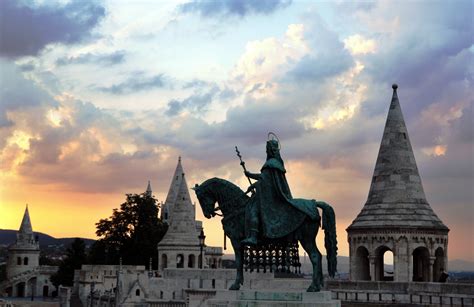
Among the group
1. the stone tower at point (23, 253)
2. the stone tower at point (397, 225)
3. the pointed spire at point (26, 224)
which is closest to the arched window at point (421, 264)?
the stone tower at point (397, 225)

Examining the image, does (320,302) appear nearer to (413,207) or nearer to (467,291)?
(467,291)

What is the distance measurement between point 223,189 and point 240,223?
1.02 m

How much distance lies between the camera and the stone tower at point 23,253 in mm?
90938

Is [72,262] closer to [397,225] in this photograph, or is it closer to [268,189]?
[397,225]

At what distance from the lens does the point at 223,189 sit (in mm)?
23922

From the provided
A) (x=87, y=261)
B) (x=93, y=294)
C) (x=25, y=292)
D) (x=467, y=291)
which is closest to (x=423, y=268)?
(x=467, y=291)

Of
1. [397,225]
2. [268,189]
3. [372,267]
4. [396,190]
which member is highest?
[396,190]

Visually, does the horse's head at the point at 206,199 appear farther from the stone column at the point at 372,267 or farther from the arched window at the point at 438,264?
the arched window at the point at 438,264

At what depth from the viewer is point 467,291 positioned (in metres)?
27.7

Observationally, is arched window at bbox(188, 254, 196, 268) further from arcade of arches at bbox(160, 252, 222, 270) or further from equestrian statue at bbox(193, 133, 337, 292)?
equestrian statue at bbox(193, 133, 337, 292)

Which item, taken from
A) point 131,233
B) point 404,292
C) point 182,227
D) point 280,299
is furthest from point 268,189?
point 131,233

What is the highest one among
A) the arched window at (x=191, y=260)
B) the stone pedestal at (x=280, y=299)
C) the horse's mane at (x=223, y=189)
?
the horse's mane at (x=223, y=189)

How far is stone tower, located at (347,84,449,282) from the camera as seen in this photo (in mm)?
34719

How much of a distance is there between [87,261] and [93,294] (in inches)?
596
